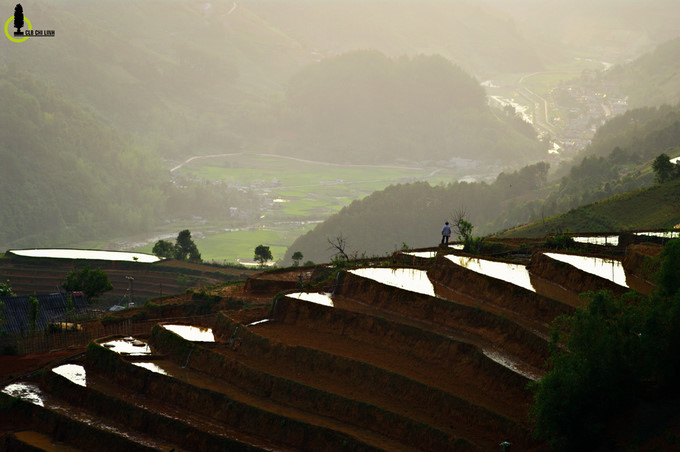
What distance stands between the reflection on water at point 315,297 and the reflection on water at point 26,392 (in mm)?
8021

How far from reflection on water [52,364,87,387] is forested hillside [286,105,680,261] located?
228ft

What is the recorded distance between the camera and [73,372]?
1094 inches

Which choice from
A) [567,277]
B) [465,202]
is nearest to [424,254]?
[567,277]

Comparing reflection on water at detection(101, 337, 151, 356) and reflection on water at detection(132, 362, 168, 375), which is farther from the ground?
reflection on water at detection(101, 337, 151, 356)

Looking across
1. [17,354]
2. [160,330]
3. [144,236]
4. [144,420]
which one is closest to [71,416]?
[144,420]

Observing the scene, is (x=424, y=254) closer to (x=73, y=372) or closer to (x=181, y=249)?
(x=73, y=372)

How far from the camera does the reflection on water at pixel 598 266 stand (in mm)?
27872

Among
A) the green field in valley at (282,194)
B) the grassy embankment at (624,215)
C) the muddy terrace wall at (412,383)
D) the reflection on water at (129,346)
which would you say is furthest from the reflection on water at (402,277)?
the green field in valley at (282,194)

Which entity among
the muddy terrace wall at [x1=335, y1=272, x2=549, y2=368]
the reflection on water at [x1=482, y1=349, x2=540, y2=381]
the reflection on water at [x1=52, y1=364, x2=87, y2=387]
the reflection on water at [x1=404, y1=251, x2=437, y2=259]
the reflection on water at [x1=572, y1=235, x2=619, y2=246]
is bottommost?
the reflection on water at [x1=52, y1=364, x2=87, y2=387]

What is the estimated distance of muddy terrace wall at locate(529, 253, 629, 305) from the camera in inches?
1064

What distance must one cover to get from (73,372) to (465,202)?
8580 centimetres

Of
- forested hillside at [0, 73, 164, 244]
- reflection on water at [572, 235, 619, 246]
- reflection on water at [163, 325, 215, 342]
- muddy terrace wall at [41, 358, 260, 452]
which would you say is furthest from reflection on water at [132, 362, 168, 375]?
forested hillside at [0, 73, 164, 244]

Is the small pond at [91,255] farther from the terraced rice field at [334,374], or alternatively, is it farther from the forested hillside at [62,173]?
the forested hillside at [62,173]

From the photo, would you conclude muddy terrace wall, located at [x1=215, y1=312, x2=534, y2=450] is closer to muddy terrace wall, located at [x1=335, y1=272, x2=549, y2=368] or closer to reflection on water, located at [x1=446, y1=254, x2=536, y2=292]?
muddy terrace wall, located at [x1=335, y1=272, x2=549, y2=368]
